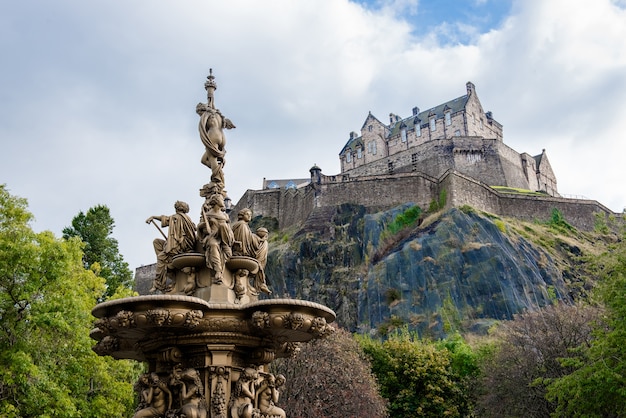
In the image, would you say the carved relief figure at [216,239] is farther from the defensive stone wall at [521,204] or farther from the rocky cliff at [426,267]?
the defensive stone wall at [521,204]

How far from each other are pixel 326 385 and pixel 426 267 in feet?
80.3

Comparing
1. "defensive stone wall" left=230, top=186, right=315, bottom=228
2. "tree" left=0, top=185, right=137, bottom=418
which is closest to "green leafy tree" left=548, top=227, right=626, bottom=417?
"tree" left=0, top=185, right=137, bottom=418

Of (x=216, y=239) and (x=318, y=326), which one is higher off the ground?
(x=216, y=239)

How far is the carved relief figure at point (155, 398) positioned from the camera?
7738 mm

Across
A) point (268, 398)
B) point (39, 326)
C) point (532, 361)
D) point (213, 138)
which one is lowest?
point (268, 398)

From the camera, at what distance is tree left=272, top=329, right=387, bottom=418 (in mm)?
23422

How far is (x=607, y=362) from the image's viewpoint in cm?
1675

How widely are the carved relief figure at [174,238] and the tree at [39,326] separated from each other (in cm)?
1015

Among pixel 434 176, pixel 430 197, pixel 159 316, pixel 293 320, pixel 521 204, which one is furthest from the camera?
pixel 434 176

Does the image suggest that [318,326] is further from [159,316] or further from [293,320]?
[159,316]

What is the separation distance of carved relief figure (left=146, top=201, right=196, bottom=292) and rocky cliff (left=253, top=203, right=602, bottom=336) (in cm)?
3598

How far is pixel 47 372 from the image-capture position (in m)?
17.9

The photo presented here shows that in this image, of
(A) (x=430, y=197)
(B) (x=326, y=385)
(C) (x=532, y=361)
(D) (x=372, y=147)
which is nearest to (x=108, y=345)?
(B) (x=326, y=385)

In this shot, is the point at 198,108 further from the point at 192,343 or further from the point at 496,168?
the point at 496,168
